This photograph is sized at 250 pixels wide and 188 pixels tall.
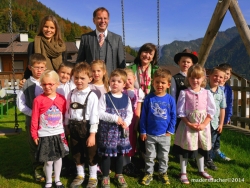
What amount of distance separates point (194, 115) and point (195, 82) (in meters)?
0.46

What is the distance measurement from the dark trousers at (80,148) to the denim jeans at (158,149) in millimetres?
729

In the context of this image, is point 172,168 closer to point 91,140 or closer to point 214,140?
point 214,140

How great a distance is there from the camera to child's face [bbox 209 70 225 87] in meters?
3.51

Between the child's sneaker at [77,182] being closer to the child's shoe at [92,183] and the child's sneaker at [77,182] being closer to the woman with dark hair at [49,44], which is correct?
the child's shoe at [92,183]

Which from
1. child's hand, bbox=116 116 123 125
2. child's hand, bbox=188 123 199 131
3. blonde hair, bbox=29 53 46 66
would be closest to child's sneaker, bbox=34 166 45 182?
child's hand, bbox=116 116 123 125

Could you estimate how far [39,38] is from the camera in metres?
3.39

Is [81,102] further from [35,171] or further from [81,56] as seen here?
[35,171]

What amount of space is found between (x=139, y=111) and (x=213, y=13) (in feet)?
8.75

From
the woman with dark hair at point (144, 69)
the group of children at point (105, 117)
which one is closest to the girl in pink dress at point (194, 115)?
the group of children at point (105, 117)

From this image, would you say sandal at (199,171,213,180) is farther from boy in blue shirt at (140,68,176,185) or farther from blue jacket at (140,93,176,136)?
blue jacket at (140,93,176,136)

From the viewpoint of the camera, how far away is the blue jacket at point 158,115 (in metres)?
3.04

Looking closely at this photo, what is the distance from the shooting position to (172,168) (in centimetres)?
374

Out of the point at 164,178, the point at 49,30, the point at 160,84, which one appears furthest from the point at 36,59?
the point at 164,178

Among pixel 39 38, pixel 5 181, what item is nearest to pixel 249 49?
pixel 39 38
